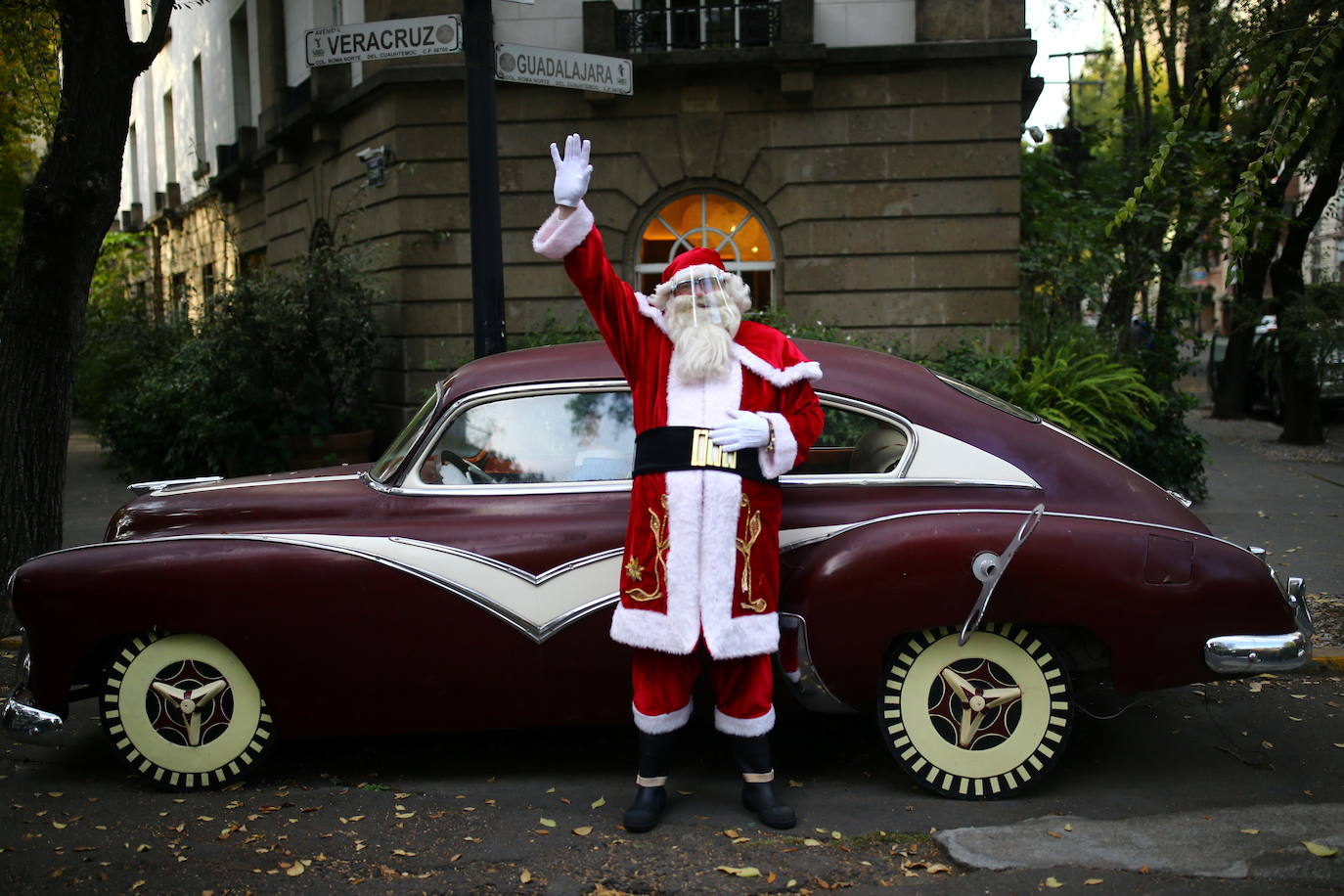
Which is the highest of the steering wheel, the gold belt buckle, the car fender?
the gold belt buckle

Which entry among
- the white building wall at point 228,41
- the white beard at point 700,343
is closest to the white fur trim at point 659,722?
the white beard at point 700,343

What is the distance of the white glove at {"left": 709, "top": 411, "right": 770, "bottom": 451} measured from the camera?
3959 millimetres

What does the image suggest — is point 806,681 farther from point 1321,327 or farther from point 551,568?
point 1321,327

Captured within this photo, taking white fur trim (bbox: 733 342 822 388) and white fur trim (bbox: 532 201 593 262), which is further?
white fur trim (bbox: 733 342 822 388)

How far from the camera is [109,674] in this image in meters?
4.46

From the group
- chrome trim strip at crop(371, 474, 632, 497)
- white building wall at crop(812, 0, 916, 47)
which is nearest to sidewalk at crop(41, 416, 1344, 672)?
chrome trim strip at crop(371, 474, 632, 497)

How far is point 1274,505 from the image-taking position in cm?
1055

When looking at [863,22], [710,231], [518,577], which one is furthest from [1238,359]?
[518,577]

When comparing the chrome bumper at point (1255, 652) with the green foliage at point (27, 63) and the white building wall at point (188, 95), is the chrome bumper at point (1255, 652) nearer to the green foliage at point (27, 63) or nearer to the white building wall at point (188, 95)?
the green foliage at point (27, 63)

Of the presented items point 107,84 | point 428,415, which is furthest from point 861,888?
point 107,84

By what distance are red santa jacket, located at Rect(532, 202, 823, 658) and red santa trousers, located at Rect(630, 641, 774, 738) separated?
0.12 m

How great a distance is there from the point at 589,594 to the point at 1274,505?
27.2ft

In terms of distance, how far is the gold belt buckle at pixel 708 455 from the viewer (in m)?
4.01

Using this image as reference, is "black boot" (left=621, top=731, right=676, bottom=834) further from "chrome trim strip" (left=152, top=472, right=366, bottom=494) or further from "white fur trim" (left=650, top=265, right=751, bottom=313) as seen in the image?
Result: "chrome trim strip" (left=152, top=472, right=366, bottom=494)
